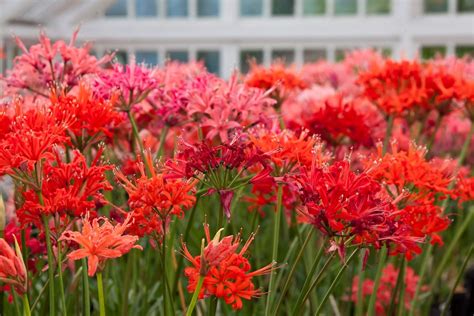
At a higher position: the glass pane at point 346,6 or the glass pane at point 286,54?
the glass pane at point 346,6

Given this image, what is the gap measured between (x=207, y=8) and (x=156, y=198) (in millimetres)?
3377

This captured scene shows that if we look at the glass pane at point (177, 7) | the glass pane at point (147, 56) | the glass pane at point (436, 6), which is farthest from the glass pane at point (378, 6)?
the glass pane at point (147, 56)

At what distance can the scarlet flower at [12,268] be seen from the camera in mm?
612

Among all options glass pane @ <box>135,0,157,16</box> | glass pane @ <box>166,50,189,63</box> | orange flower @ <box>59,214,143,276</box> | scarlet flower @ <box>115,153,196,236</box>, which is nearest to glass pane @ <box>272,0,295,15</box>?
glass pane @ <box>166,50,189,63</box>

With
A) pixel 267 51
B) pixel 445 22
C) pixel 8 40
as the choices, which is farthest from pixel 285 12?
pixel 8 40

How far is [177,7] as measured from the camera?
398 cm

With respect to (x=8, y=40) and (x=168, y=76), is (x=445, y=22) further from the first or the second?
(x=168, y=76)

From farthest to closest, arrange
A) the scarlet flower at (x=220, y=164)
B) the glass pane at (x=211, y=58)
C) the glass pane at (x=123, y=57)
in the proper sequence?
the glass pane at (x=123, y=57) → the glass pane at (x=211, y=58) → the scarlet flower at (x=220, y=164)

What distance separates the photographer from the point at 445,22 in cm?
372

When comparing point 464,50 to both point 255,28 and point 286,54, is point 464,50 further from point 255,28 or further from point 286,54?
point 255,28

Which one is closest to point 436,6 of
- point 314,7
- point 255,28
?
point 314,7

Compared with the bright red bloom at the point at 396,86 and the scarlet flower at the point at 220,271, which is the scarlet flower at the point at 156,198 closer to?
the scarlet flower at the point at 220,271

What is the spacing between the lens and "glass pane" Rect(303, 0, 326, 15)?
12.7 feet

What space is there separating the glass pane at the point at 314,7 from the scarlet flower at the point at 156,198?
10.7ft
